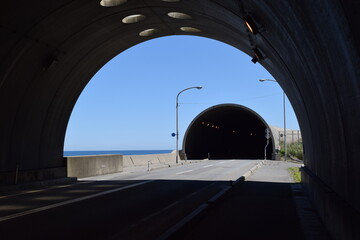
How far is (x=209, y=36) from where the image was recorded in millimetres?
19203

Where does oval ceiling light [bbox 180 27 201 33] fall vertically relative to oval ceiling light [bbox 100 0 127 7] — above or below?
above

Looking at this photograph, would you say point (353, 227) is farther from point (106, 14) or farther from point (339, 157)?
point (106, 14)

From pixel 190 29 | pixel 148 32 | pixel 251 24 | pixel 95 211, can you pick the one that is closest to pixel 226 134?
pixel 148 32

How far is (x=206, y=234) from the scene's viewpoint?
24.9 feet

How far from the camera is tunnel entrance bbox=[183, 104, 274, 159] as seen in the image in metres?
47.8

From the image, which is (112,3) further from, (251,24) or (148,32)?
(251,24)

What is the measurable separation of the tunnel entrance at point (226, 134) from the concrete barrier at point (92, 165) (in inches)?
785

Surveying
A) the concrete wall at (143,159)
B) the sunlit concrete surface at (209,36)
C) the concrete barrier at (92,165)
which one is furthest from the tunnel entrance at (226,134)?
the sunlit concrete surface at (209,36)

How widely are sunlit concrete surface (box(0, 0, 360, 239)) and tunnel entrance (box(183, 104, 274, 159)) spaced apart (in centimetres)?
2660

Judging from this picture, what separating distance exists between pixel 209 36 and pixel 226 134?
166ft

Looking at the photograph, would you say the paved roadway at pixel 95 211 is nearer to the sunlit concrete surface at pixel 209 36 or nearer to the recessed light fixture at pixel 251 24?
the sunlit concrete surface at pixel 209 36

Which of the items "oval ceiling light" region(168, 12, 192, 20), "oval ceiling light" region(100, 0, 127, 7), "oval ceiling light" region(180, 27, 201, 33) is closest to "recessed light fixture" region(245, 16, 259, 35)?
"oval ceiling light" region(100, 0, 127, 7)

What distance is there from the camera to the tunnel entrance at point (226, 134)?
47.8 meters

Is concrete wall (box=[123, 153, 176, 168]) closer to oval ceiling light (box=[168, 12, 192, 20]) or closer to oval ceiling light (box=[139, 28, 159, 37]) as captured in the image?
oval ceiling light (box=[139, 28, 159, 37])
